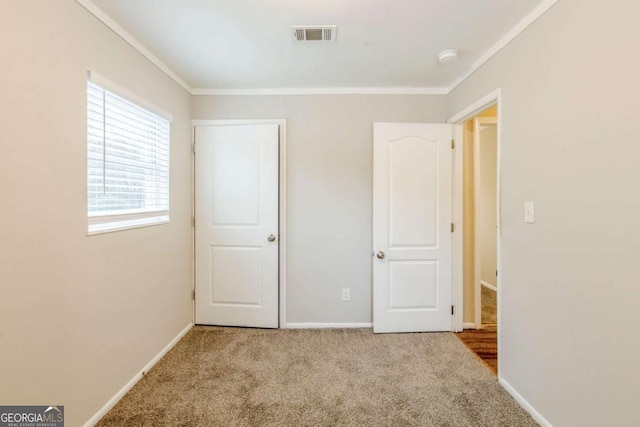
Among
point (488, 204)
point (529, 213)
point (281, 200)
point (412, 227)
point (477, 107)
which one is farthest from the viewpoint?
point (488, 204)

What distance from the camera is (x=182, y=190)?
266cm

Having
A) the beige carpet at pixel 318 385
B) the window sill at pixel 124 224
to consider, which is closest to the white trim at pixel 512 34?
the beige carpet at pixel 318 385

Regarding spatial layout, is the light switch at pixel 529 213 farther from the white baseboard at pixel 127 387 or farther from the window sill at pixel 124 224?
the white baseboard at pixel 127 387

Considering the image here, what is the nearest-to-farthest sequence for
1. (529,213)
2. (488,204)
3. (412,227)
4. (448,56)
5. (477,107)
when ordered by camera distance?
(529,213), (448,56), (477,107), (412,227), (488,204)

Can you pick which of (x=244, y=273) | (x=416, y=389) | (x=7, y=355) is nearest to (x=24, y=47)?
(x=7, y=355)

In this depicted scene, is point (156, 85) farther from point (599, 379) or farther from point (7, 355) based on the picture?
point (599, 379)

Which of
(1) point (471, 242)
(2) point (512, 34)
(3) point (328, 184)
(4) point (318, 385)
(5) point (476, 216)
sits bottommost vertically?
(4) point (318, 385)

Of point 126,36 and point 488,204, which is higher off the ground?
point 126,36

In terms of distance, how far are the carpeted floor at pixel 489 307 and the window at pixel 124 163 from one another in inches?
136

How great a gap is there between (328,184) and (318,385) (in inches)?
68.5

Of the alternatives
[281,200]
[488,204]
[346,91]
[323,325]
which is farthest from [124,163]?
[488,204]

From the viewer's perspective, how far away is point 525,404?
1.71 m

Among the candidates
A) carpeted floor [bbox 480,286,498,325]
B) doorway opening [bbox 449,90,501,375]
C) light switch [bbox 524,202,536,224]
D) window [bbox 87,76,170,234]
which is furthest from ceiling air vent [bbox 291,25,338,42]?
carpeted floor [bbox 480,286,498,325]

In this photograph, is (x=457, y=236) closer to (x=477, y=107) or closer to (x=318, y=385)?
(x=477, y=107)
